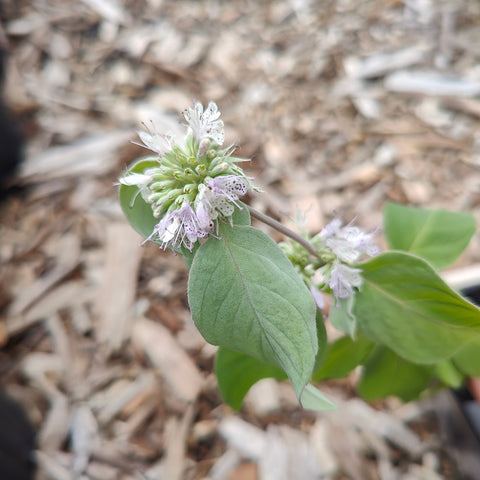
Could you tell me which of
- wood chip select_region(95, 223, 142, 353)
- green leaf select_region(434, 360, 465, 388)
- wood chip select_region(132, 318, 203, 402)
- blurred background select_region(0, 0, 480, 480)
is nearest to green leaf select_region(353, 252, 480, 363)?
green leaf select_region(434, 360, 465, 388)

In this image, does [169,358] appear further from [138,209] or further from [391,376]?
[138,209]

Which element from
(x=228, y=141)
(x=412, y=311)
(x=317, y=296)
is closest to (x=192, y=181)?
(x=317, y=296)

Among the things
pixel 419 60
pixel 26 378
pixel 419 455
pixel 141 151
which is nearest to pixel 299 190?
pixel 141 151

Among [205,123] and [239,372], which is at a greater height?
[205,123]

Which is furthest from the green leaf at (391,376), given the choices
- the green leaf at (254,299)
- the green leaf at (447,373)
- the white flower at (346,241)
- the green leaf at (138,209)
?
the green leaf at (138,209)

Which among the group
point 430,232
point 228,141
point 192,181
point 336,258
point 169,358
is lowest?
point 169,358
